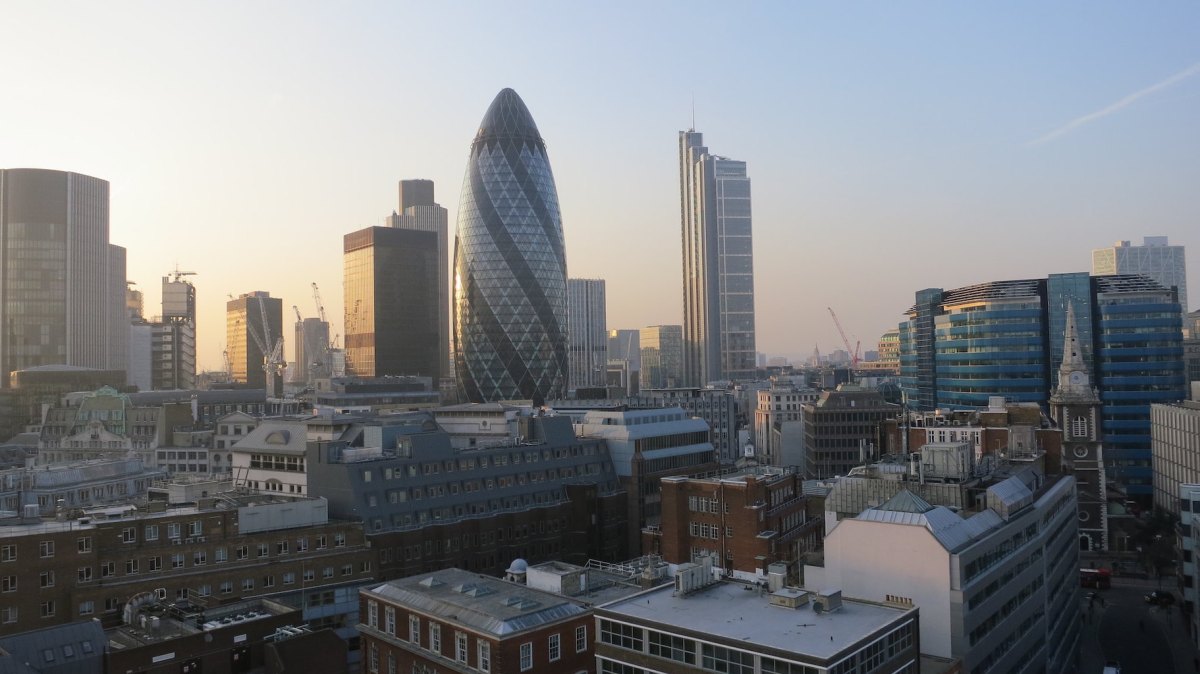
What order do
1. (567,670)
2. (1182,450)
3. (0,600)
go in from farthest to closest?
(1182,450) → (0,600) → (567,670)

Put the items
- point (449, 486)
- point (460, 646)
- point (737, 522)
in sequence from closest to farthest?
1. point (460, 646)
2. point (737, 522)
3. point (449, 486)

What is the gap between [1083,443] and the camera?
10975 centimetres

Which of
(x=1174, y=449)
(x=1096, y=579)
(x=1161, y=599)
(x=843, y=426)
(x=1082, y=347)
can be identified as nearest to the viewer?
(x=1161, y=599)

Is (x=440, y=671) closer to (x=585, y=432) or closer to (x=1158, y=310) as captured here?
(x=585, y=432)

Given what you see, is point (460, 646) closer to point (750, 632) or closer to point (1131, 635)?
point (750, 632)

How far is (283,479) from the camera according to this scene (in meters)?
85.0

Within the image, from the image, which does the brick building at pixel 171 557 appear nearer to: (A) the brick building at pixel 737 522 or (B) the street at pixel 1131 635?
(A) the brick building at pixel 737 522

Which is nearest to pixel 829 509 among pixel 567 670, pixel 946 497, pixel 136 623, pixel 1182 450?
pixel 946 497

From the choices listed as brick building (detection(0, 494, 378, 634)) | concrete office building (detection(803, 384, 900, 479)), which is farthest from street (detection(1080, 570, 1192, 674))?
concrete office building (detection(803, 384, 900, 479))

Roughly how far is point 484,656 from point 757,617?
12.9 metres

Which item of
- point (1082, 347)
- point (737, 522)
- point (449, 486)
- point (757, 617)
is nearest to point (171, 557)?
point (449, 486)

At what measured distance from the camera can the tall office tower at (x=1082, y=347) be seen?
141500 millimetres

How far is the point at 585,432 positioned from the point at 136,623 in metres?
60.0

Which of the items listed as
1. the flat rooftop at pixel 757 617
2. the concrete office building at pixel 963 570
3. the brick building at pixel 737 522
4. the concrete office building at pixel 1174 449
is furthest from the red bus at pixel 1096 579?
the flat rooftop at pixel 757 617
